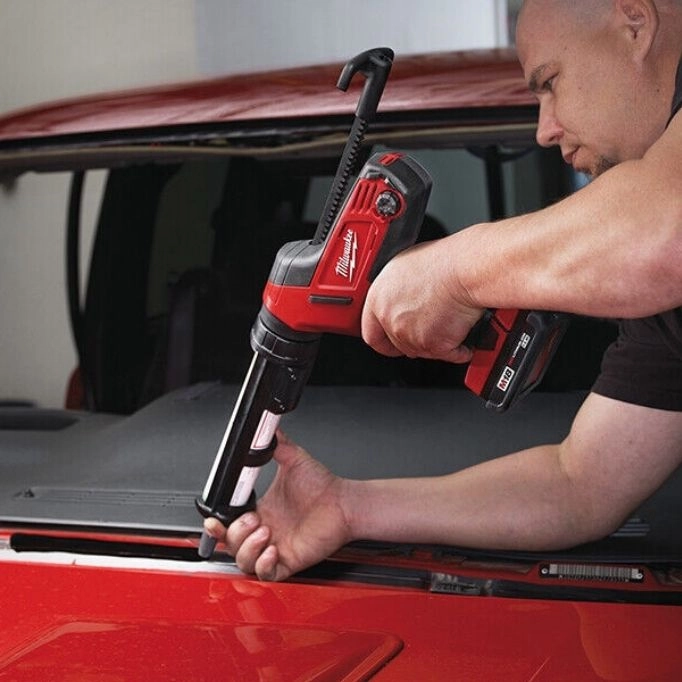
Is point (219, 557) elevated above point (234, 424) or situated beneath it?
situated beneath

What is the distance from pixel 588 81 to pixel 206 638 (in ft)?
2.33

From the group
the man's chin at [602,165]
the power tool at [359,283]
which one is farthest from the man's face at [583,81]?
the power tool at [359,283]

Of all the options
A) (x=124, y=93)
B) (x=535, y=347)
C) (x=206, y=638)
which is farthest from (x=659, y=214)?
(x=124, y=93)

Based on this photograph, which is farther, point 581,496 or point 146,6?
point 146,6

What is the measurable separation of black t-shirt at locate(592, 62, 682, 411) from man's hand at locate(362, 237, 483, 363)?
1.45ft

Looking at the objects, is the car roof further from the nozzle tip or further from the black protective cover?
the nozzle tip

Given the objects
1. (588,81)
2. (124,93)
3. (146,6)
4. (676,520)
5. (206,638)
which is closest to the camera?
(206,638)

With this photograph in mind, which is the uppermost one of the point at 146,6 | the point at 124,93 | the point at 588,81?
the point at 588,81

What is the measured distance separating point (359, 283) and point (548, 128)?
12.8 inches

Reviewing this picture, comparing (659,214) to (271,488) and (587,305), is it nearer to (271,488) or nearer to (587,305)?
(587,305)

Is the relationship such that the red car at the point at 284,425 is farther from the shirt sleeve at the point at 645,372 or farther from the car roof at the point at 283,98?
the shirt sleeve at the point at 645,372

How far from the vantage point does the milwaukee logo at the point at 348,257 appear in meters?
1.38

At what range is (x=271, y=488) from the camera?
1.72 meters

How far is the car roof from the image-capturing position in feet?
6.66
